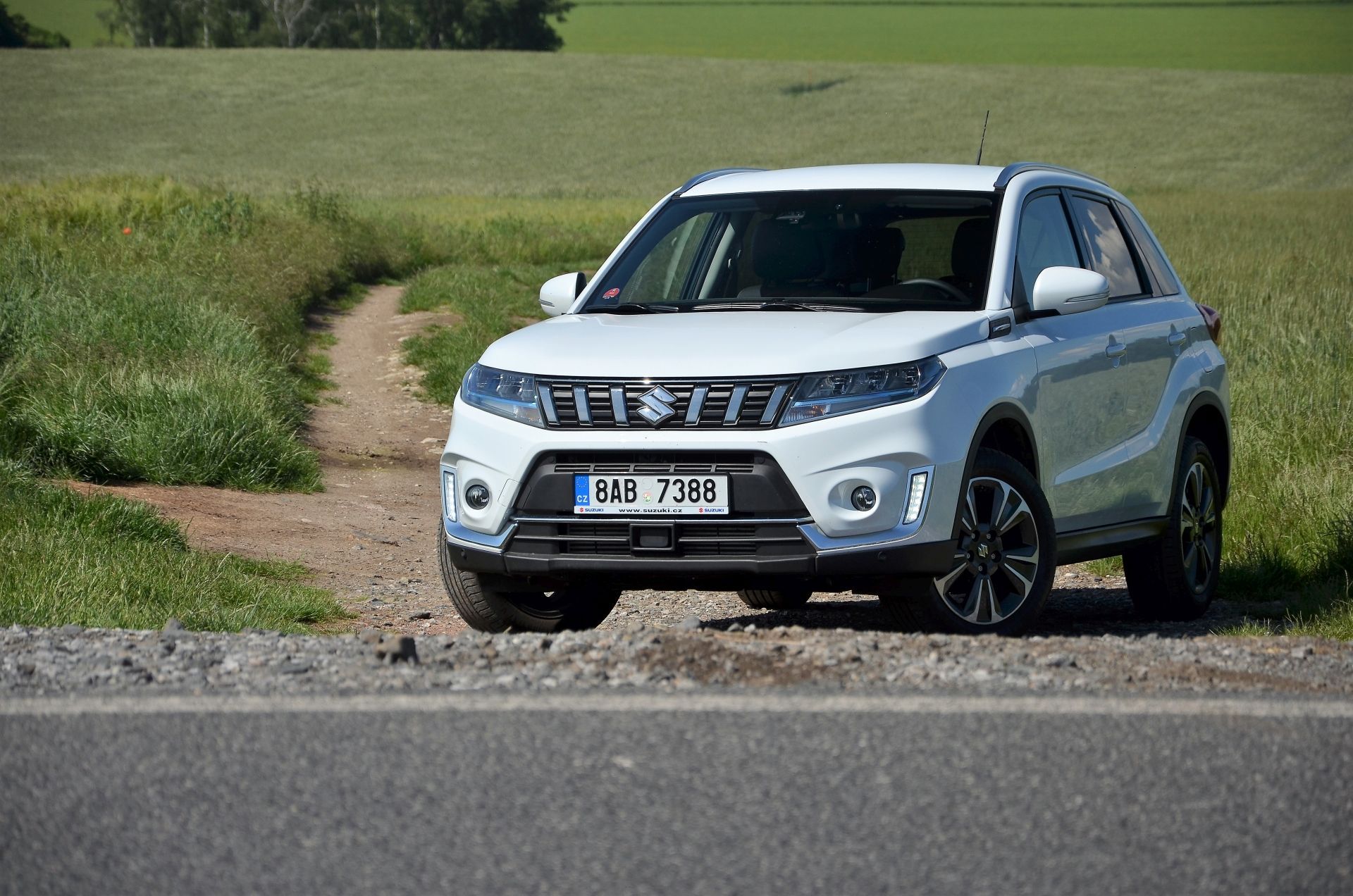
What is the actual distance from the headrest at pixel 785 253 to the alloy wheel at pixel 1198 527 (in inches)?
78.8

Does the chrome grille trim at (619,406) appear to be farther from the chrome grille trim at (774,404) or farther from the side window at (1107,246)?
the side window at (1107,246)

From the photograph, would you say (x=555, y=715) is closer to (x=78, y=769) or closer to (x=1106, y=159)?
(x=78, y=769)

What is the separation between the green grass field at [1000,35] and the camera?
85.9m

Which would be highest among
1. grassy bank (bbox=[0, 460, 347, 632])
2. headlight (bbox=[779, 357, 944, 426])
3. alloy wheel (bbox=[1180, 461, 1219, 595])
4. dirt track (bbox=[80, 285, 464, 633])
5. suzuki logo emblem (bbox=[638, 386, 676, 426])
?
headlight (bbox=[779, 357, 944, 426])

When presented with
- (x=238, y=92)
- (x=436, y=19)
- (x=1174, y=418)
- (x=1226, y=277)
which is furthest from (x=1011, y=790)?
(x=436, y=19)

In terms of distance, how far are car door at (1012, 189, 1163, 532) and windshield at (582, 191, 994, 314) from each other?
0.85 feet

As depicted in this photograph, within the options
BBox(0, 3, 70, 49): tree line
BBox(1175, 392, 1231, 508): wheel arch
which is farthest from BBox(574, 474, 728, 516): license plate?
BBox(0, 3, 70, 49): tree line

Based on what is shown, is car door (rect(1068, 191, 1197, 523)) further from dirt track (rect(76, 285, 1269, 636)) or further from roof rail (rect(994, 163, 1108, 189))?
dirt track (rect(76, 285, 1269, 636))

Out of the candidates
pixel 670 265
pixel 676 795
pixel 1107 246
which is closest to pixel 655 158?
pixel 1107 246

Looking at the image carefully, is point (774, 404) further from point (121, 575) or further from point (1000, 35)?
point (1000, 35)

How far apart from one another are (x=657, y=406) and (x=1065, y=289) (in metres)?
1.68

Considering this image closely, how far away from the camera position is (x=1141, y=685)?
5.03 metres

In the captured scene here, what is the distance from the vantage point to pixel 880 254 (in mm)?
6941

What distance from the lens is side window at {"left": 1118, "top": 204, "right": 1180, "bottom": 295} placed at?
8.05 meters
